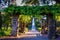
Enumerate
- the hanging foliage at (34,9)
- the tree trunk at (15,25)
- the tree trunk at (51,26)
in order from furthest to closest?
the tree trunk at (15,25)
the tree trunk at (51,26)
the hanging foliage at (34,9)

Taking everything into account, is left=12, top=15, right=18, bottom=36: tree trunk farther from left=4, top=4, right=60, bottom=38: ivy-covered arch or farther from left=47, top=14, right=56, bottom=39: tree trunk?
left=47, top=14, right=56, bottom=39: tree trunk

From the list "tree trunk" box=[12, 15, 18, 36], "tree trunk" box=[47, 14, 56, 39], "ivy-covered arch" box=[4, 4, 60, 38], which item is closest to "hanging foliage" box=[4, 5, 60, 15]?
"ivy-covered arch" box=[4, 4, 60, 38]

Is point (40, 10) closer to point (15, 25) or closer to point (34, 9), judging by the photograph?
point (34, 9)

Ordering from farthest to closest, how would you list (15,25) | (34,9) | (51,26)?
(15,25), (51,26), (34,9)

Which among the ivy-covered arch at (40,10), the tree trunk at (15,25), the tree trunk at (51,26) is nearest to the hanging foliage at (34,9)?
the ivy-covered arch at (40,10)

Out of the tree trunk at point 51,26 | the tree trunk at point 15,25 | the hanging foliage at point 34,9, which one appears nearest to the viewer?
the hanging foliage at point 34,9

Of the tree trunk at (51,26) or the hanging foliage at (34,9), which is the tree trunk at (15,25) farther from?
the tree trunk at (51,26)

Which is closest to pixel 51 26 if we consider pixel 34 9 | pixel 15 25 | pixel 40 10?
pixel 40 10

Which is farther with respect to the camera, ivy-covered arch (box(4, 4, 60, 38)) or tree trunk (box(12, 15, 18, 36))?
tree trunk (box(12, 15, 18, 36))

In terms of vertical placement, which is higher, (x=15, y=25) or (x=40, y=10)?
(x=40, y=10)

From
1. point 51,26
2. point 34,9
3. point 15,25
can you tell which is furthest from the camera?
point 15,25

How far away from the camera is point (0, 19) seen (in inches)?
911

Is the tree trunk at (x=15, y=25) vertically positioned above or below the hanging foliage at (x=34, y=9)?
below

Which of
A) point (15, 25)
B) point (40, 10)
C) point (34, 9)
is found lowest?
point (15, 25)
